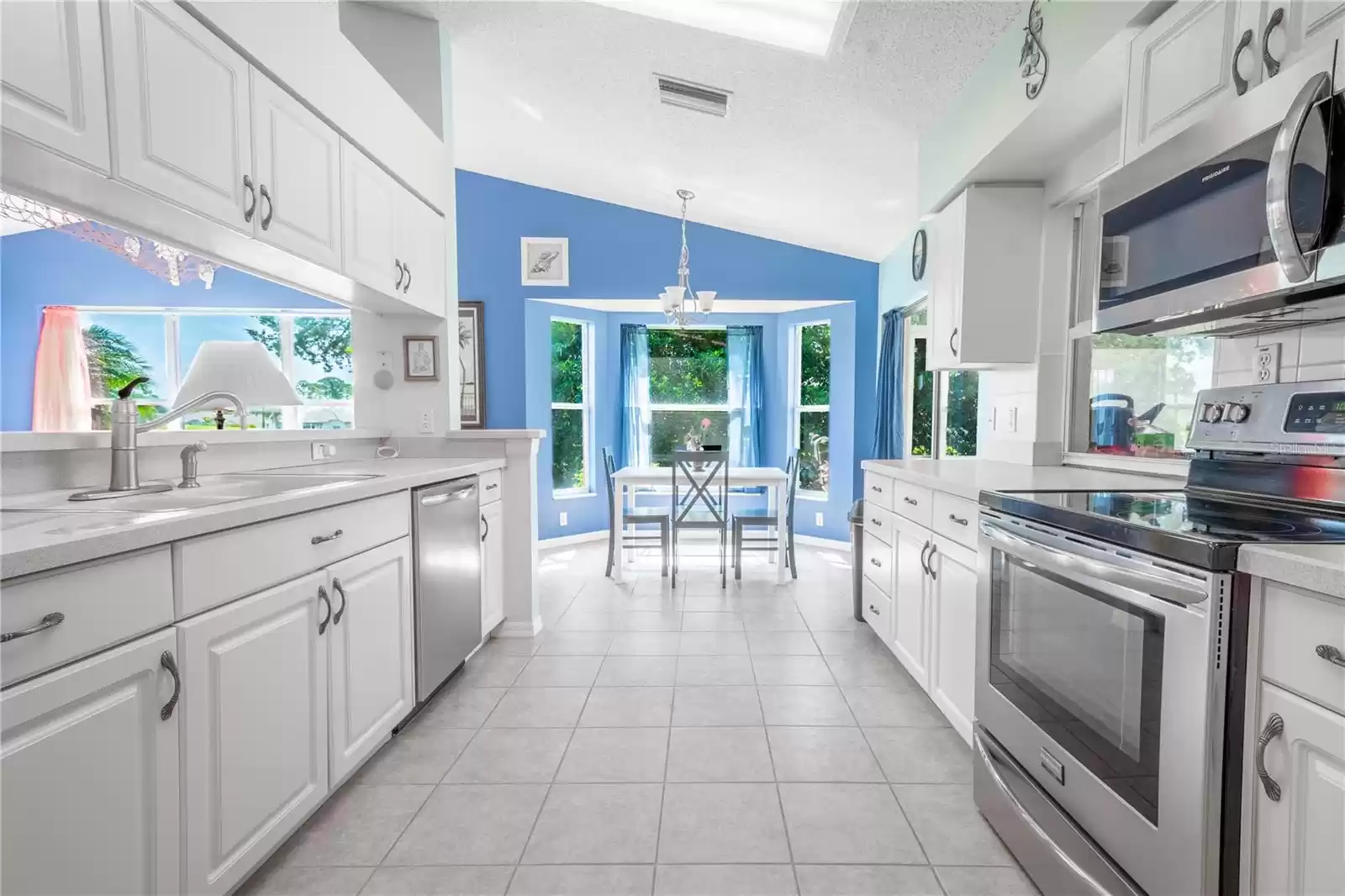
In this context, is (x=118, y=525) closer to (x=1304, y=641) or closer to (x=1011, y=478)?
(x=1304, y=641)

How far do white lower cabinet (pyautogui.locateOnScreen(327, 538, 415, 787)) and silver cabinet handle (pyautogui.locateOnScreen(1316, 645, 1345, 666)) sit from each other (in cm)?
199

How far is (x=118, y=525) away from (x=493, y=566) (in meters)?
1.93

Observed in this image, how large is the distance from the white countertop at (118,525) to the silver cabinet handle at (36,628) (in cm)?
8

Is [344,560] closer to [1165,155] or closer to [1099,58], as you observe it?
[1165,155]

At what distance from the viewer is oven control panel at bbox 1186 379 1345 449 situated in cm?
117

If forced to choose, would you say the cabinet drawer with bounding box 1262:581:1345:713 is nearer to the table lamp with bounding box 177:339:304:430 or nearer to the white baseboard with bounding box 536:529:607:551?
the table lamp with bounding box 177:339:304:430

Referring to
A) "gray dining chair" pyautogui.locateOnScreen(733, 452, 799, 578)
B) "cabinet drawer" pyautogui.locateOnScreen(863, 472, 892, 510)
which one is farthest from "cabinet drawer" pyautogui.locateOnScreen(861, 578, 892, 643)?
"gray dining chair" pyautogui.locateOnScreen(733, 452, 799, 578)

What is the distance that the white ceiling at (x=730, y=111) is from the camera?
2.30 meters

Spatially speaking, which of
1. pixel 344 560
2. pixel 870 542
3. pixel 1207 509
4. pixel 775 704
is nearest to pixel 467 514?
pixel 344 560

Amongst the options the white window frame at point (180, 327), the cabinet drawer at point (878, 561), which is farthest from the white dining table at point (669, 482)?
the white window frame at point (180, 327)

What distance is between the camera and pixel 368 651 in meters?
1.74

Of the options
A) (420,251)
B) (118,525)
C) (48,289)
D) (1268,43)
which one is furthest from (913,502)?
(48,289)

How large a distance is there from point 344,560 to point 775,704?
5.43 ft

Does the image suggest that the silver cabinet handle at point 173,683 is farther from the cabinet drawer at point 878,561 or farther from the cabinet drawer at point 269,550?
the cabinet drawer at point 878,561
